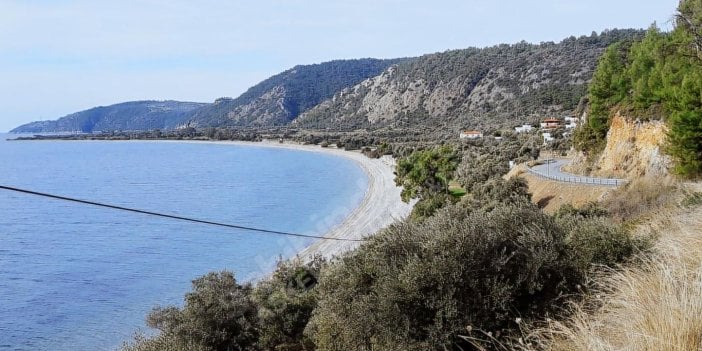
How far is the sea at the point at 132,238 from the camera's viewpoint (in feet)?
81.0

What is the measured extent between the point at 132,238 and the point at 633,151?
3378 cm

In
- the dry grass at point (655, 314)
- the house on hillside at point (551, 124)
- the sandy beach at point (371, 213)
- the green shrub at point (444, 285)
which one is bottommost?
the sandy beach at point (371, 213)

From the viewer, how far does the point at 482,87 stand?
11369 cm

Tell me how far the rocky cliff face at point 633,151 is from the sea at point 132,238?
17.9 meters

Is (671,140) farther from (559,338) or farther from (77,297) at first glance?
(77,297)

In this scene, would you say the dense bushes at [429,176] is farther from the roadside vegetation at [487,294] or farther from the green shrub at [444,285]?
the green shrub at [444,285]

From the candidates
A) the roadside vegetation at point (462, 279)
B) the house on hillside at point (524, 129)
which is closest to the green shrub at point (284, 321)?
the roadside vegetation at point (462, 279)

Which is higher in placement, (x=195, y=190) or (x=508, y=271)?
(x=508, y=271)

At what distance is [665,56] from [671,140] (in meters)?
6.93

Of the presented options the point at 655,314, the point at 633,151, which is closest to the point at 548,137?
the point at 633,151

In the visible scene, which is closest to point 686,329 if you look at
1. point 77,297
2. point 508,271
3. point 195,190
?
point 508,271

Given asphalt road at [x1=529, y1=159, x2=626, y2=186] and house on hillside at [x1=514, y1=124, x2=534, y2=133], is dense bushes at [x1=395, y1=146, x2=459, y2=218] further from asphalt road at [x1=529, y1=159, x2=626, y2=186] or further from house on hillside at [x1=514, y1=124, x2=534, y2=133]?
house on hillside at [x1=514, y1=124, x2=534, y2=133]

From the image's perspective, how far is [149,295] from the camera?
88.2ft

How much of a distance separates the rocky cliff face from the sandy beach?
1130 centimetres
